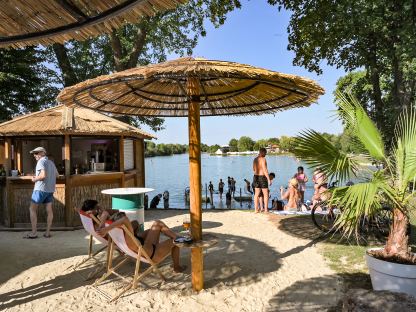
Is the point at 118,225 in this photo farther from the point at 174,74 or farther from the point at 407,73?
the point at 407,73

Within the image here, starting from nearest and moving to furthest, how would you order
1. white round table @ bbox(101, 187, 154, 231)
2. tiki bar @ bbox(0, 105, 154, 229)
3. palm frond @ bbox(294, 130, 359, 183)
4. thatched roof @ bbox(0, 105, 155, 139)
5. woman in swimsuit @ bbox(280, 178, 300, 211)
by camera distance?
palm frond @ bbox(294, 130, 359, 183)
white round table @ bbox(101, 187, 154, 231)
thatched roof @ bbox(0, 105, 155, 139)
tiki bar @ bbox(0, 105, 154, 229)
woman in swimsuit @ bbox(280, 178, 300, 211)

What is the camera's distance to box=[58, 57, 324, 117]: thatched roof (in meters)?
3.51

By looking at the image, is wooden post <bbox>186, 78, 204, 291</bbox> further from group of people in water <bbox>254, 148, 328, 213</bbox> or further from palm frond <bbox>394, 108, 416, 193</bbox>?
group of people in water <bbox>254, 148, 328, 213</bbox>

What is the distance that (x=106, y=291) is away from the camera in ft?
13.8

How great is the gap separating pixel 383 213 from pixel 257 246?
2.36 meters

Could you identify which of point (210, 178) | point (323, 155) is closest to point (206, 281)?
point (323, 155)

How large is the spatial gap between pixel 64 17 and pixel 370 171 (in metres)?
3.43

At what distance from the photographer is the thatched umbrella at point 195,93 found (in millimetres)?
3533

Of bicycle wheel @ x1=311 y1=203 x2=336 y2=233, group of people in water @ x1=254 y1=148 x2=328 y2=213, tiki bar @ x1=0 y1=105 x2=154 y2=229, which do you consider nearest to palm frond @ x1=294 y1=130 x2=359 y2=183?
bicycle wheel @ x1=311 y1=203 x2=336 y2=233

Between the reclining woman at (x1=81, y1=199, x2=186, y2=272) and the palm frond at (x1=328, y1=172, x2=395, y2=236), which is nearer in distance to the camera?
the palm frond at (x1=328, y1=172, x2=395, y2=236)

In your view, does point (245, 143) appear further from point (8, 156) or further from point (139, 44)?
point (8, 156)

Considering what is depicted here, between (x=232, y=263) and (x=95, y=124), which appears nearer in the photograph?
(x=232, y=263)

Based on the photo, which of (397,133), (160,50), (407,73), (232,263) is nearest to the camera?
(397,133)

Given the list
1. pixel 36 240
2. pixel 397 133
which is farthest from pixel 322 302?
pixel 36 240
